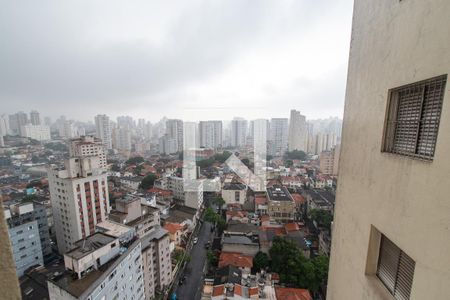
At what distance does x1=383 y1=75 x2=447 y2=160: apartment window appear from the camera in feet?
2.77

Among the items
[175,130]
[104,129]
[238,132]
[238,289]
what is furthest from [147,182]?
[104,129]

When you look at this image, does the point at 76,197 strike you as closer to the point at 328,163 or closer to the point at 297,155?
the point at 328,163

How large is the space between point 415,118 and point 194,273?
1116 cm

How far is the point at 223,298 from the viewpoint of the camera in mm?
6668

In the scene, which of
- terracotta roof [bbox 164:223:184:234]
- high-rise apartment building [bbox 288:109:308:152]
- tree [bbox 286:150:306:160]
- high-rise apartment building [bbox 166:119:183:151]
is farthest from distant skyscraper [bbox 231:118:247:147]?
terracotta roof [bbox 164:223:184:234]

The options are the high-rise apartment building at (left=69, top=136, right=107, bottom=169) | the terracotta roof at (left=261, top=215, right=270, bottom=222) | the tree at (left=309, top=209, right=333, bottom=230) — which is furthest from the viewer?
the high-rise apartment building at (left=69, top=136, right=107, bottom=169)

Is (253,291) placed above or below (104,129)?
below

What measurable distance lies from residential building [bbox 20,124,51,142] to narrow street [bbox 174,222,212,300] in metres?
42.3

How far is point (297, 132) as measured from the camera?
35.2 meters

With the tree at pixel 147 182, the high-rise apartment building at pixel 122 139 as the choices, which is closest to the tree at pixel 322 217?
the tree at pixel 147 182

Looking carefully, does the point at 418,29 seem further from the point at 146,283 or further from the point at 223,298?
the point at 146,283

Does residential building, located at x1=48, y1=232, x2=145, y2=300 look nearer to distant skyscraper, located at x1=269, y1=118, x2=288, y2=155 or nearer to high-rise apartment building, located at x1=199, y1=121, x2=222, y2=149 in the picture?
high-rise apartment building, located at x1=199, y1=121, x2=222, y2=149

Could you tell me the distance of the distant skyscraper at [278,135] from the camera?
35281mm

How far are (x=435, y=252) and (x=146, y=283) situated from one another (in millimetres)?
9244
